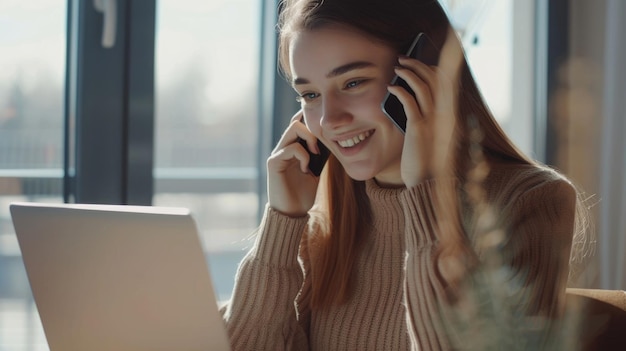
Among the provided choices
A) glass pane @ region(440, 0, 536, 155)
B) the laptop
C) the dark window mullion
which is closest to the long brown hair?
the laptop

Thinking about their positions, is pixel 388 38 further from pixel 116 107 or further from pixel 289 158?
pixel 116 107

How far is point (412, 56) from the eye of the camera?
4.02 feet

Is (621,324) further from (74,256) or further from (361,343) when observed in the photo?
(74,256)

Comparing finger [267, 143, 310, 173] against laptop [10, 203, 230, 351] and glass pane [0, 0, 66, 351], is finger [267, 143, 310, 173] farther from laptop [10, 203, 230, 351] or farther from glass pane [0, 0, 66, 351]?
glass pane [0, 0, 66, 351]

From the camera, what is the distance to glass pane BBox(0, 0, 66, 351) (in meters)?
1.91

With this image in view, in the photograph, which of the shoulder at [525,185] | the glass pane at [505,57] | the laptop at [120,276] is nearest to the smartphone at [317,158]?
the shoulder at [525,185]

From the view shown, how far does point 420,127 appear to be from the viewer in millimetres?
1164

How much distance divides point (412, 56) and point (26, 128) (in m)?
1.13

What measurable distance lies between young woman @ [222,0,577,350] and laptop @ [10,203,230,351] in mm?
351

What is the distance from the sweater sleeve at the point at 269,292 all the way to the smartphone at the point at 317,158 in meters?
0.11

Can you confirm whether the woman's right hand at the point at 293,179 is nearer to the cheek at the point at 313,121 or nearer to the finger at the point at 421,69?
the cheek at the point at 313,121

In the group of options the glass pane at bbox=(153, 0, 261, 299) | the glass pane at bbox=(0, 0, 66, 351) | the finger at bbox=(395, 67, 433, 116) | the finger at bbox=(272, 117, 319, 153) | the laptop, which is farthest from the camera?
the glass pane at bbox=(153, 0, 261, 299)

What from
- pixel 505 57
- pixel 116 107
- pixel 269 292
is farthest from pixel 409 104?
pixel 505 57

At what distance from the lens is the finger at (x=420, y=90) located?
3.84 ft
